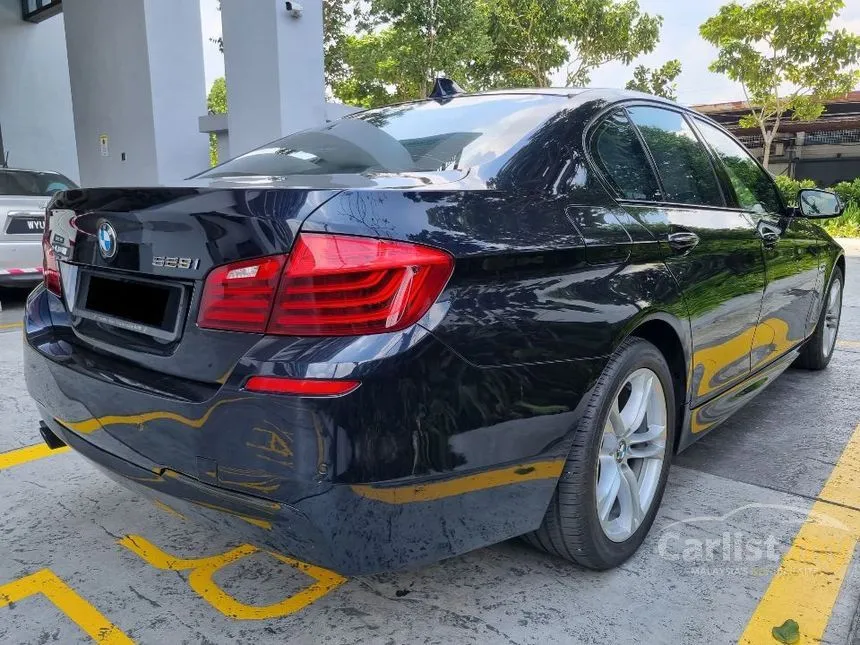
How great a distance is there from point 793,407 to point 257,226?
11.0ft

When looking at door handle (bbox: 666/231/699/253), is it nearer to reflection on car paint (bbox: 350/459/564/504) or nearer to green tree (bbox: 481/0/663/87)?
reflection on car paint (bbox: 350/459/564/504)

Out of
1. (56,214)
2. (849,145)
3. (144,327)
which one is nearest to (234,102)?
(56,214)

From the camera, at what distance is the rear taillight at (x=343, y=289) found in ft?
4.83

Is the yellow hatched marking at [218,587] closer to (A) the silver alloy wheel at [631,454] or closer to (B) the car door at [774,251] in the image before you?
(A) the silver alloy wheel at [631,454]

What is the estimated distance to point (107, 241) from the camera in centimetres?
184

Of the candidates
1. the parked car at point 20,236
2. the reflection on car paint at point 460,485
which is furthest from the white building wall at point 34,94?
the reflection on car paint at point 460,485

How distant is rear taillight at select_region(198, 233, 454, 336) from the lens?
1473mm

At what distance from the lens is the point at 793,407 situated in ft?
12.4

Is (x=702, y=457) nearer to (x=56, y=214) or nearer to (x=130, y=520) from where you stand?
(x=130, y=520)

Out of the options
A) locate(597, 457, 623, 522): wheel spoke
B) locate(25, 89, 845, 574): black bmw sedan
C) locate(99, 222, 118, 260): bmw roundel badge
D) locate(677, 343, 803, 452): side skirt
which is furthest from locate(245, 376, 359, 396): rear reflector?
locate(677, 343, 803, 452): side skirt

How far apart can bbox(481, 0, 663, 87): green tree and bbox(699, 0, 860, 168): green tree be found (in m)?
2.14

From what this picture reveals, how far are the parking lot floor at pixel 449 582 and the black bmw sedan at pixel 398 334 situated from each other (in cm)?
20

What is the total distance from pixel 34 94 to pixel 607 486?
18341 millimetres

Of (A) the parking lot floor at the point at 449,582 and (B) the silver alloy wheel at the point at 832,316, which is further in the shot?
(B) the silver alloy wheel at the point at 832,316
